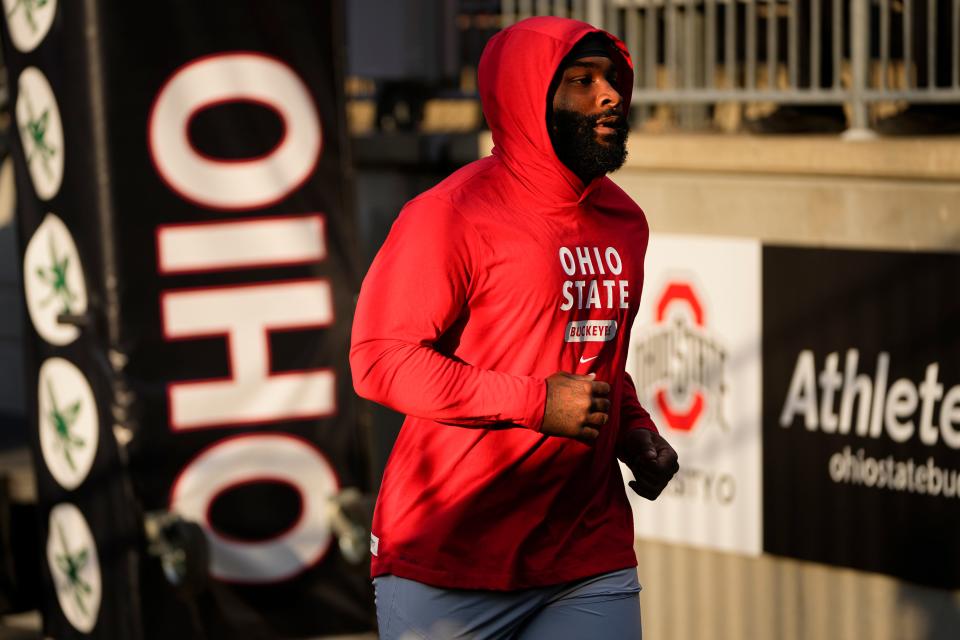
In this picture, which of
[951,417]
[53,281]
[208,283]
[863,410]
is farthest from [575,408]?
[53,281]

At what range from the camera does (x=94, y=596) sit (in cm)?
652

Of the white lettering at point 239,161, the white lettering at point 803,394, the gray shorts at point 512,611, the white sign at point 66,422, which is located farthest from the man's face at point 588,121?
the white sign at point 66,422

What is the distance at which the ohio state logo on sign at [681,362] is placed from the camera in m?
6.35

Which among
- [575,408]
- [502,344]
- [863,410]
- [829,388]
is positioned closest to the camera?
[575,408]

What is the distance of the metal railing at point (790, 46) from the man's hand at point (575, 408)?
3.15 metres

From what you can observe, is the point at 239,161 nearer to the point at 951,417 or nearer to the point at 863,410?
the point at 863,410

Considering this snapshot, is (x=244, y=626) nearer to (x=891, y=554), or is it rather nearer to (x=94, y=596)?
(x=94, y=596)

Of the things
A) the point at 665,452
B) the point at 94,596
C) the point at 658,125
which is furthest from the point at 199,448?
the point at 665,452

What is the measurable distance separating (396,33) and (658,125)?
1.66m

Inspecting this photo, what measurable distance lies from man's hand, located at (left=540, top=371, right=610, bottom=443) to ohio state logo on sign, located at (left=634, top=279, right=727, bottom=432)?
10.2ft

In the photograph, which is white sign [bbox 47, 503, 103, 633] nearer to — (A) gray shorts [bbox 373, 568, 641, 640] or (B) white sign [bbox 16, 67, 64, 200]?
(B) white sign [bbox 16, 67, 64, 200]

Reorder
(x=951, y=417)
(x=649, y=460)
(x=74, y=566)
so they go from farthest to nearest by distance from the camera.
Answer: (x=74, y=566) < (x=951, y=417) < (x=649, y=460)

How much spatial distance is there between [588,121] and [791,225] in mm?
2747

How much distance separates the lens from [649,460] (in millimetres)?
3674
